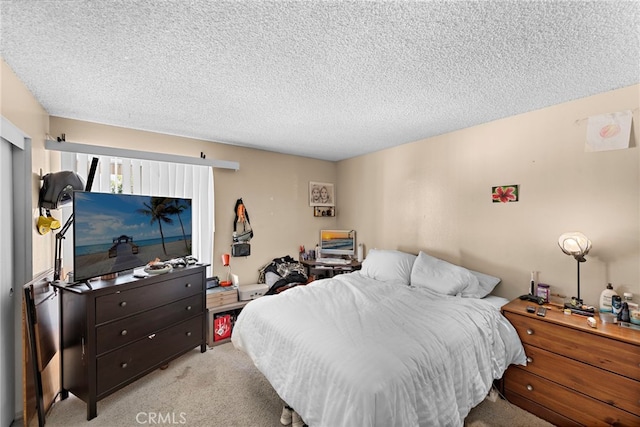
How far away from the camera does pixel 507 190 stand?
2594mm

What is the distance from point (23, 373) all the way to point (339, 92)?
9.68ft

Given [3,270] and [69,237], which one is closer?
[3,270]

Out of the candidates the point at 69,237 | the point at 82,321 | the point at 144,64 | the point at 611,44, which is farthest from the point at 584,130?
the point at 69,237

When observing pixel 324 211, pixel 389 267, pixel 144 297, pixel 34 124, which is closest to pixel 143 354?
pixel 144 297

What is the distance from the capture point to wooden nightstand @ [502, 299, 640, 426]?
1.62 m

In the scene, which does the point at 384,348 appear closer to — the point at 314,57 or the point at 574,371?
the point at 574,371

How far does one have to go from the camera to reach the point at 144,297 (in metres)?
2.33

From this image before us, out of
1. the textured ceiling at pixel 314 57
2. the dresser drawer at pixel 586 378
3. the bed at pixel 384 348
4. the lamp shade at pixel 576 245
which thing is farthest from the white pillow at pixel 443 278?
the textured ceiling at pixel 314 57

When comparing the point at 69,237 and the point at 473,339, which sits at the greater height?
the point at 69,237

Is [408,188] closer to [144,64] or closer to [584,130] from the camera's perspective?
[584,130]

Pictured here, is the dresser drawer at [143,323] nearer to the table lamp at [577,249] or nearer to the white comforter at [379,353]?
the white comforter at [379,353]

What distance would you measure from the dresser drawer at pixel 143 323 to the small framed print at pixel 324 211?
221cm

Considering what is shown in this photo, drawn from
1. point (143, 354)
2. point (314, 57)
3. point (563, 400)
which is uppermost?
point (314, 57)

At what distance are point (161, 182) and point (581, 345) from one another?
13.1 feet
